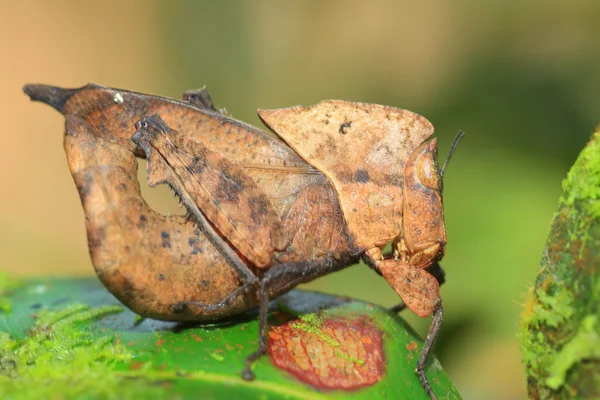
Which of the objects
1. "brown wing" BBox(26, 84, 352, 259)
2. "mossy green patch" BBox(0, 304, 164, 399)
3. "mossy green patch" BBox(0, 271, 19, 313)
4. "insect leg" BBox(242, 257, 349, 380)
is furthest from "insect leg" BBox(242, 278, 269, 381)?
"mossy green patch" BBox(0, 271, 19, 313)

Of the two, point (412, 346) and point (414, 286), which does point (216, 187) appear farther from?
point (412, 346)

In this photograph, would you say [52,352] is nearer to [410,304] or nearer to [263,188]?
[263,188]

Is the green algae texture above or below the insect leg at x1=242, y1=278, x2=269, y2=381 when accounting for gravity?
above

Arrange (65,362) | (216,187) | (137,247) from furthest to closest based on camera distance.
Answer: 1. (216,187)
2. (137,247)
3. (65,362)

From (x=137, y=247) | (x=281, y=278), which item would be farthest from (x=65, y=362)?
(x=281, y=278)

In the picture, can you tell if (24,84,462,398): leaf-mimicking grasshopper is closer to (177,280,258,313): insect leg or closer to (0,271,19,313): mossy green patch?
(177,280,258,313): insect leg

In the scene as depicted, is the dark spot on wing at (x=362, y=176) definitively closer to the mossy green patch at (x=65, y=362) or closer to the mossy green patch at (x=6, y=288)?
the mossy green patch at (x=65, y=362)
